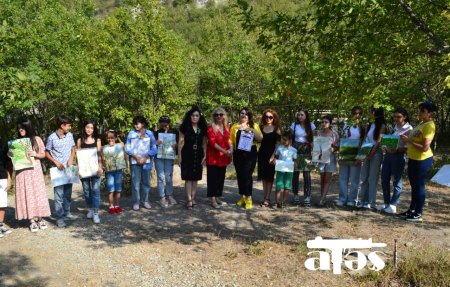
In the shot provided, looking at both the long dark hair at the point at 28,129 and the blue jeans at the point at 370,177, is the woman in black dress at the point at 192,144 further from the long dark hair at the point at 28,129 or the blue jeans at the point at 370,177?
the blue jeans at the point at 370,177

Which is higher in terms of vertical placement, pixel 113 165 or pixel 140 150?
pixel 140 150

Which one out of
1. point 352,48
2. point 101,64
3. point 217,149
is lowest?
point 217,149

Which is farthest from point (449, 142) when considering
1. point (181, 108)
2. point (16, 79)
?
point (16, 79)

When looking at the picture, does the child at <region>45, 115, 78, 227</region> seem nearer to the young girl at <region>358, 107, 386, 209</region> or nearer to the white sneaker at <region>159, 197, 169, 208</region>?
the white sneaker at <region>159, 197, 169, 208</region>

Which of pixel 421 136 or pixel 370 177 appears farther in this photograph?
pixel 370 177

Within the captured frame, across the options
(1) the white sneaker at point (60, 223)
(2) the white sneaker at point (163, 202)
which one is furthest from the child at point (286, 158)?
(1) the white sneaker at point (60, 223)

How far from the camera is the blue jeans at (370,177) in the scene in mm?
6530

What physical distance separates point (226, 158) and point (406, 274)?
3.50 m

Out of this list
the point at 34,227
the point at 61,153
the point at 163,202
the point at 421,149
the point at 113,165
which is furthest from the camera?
the point at 163,202

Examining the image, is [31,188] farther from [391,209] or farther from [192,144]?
[391,209]

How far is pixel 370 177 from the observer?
21.8 ft

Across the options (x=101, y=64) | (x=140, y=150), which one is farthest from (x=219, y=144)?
(x=101, y=64)

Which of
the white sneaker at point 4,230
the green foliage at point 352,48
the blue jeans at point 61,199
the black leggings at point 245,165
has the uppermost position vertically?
the green foliage at point 352,48

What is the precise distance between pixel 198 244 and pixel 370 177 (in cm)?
319
